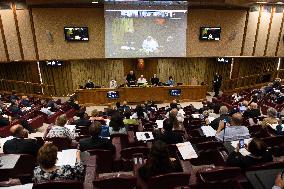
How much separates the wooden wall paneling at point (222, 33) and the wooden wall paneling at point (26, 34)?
315 inches

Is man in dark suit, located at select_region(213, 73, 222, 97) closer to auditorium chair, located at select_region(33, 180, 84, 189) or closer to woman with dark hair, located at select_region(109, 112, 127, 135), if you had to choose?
woman with dark hair, located at select_region(109, 112, 127, 135)

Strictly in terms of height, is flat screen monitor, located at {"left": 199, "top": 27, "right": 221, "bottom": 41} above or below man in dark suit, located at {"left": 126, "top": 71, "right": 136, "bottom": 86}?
above

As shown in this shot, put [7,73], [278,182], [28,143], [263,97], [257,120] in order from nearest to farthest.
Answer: [278,182] < [28,143] < [257,120] < [263,97] < [7,73]

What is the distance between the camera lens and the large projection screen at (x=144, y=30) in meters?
13.9

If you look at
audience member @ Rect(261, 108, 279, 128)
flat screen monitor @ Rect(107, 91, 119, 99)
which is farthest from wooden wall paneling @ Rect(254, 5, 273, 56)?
audience member @ Rect(261, 108, 279, 128)

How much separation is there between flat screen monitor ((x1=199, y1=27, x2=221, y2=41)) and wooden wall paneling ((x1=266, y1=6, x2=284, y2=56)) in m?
3.40

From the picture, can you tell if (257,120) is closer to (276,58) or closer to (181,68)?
(181,68)

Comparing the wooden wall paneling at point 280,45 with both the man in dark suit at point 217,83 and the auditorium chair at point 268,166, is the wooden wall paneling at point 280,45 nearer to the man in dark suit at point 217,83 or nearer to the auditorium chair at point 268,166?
the man in dark suit at point 217,83

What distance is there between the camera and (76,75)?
1538 centimetres

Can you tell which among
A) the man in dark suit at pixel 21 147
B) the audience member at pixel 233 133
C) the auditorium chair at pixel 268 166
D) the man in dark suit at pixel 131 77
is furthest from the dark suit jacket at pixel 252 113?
the man in dark suit at pixel 131 77

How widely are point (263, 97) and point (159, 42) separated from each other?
571 cm

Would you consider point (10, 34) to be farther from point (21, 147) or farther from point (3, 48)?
point (21, 147)

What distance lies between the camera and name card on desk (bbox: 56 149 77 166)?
392 cm

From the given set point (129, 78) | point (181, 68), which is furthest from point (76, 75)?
point (181, 68)
